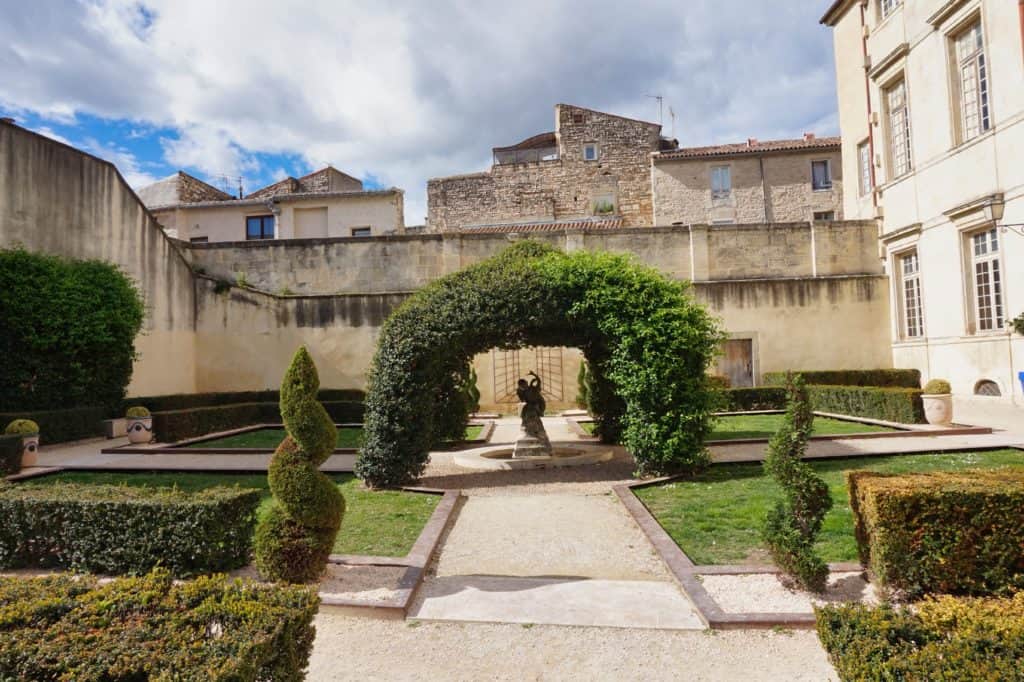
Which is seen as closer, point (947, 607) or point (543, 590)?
point (947, 607)

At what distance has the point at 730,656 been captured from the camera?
4156 mm

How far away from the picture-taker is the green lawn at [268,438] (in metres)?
14.7

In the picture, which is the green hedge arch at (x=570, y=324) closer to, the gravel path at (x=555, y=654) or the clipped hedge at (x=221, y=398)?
the gravel path at (x=555, y=654)

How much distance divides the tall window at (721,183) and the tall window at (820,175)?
380 centimetres

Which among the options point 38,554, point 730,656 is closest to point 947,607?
point 730,656

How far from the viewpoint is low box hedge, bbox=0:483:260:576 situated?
18.4 ft

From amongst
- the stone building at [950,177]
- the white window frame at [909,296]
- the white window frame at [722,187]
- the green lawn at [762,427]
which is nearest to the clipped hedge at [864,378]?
the stone building at [950,177]

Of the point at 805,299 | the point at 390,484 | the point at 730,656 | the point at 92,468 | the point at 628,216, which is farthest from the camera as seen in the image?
the point at 628,216

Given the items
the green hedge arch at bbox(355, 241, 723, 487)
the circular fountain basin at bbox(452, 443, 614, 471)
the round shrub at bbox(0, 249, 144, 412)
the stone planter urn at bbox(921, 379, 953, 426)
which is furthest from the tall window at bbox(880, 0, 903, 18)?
the round shrub at bbox(0, 249, 144, 412)

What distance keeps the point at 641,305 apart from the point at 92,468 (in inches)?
377

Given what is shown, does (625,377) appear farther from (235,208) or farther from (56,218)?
(235,208)

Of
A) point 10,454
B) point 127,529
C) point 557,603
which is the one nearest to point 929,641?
point 557,603

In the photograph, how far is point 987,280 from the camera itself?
53.7 ft

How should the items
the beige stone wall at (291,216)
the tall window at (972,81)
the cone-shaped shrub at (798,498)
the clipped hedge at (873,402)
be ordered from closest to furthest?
the cone-shaped shrub at (798,498), the clipped hedge at (873,402), the tall window at (972,81), the beige stone wall at (291,216)
